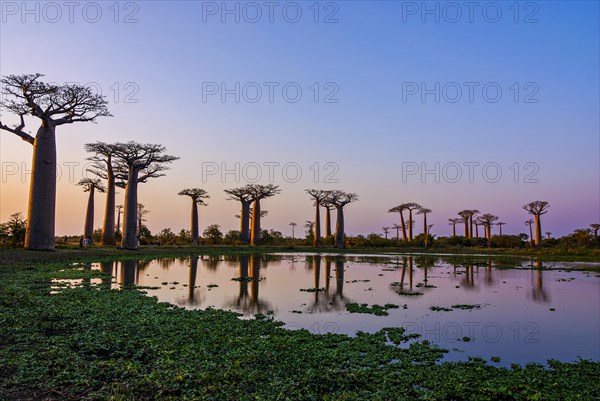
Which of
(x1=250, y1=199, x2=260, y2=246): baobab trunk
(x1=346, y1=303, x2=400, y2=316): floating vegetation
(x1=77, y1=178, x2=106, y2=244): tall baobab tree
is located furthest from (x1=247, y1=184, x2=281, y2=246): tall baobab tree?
(x1=346, y1=303, x2=400, y2=316): floating vegetation

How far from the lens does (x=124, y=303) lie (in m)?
9.15

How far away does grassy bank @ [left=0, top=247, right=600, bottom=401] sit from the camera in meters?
4.30

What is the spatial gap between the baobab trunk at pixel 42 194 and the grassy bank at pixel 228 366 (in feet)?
52.6

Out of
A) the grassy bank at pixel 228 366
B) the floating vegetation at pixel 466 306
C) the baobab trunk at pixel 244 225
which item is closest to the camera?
the grassy bank at pixel 228 366

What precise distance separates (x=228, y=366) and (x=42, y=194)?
69.2ft

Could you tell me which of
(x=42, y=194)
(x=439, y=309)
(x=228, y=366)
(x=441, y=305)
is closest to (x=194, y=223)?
(x=42, y=194)

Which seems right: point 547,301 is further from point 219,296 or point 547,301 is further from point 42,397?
point 42,397

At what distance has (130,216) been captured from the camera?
106ft

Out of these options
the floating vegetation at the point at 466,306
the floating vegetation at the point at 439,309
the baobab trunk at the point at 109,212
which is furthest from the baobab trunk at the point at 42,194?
the floating vegetation at the point at 466,306

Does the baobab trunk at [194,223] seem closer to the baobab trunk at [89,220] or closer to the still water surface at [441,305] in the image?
the baobab trunk at [89,220]

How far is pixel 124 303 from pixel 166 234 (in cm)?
5148

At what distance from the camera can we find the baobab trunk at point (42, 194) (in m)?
21.5

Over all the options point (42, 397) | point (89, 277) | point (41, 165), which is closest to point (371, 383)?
point (42, 397)

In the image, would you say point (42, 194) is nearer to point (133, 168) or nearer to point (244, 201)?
point (133, 168)
